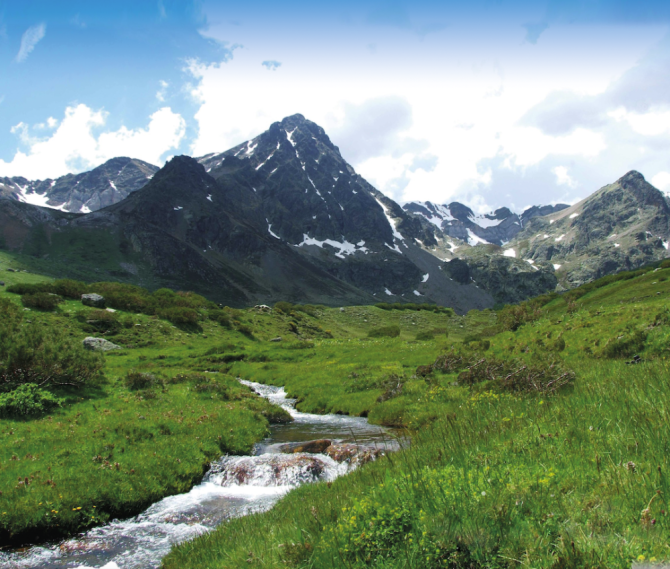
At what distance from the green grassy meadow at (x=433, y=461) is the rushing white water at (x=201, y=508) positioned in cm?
Result: 66

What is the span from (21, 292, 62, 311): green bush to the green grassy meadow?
104 feet

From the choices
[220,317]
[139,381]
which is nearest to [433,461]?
[139,381]

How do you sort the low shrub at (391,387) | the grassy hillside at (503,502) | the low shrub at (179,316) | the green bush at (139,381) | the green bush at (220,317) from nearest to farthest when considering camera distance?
the grassy hillside at (503,502) < the low shrub at (391,387) < the green bush at (139,381) < the low shrub at (179,316) < the green bush at (220,317)

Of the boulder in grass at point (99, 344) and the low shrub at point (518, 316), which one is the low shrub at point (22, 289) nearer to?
the boulder in grass at point (99, 344)

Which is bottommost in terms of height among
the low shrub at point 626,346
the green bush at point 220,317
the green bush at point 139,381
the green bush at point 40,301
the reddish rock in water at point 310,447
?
the reddish rock in water at point 310,447

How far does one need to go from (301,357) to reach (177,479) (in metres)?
33.9

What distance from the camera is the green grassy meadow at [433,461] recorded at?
4.01 m

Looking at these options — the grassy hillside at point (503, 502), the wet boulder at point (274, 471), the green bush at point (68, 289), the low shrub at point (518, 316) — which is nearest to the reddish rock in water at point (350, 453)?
the wet boulder at point (274, 471)

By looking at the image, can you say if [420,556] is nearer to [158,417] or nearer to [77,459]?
[77,459]

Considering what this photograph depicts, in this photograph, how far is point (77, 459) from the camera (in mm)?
12172

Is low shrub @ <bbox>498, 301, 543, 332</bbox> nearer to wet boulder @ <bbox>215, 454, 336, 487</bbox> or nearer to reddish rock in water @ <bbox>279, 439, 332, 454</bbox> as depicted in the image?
reddish rock in water @ <bbox>279, 439, 332, 454</bbox>

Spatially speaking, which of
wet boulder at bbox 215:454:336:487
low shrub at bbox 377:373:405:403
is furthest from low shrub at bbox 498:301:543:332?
wet boulder at bbox 215:454:336:487

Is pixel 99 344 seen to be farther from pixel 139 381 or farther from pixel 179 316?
pixel 139 381

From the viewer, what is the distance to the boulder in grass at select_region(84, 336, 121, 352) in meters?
39.2
